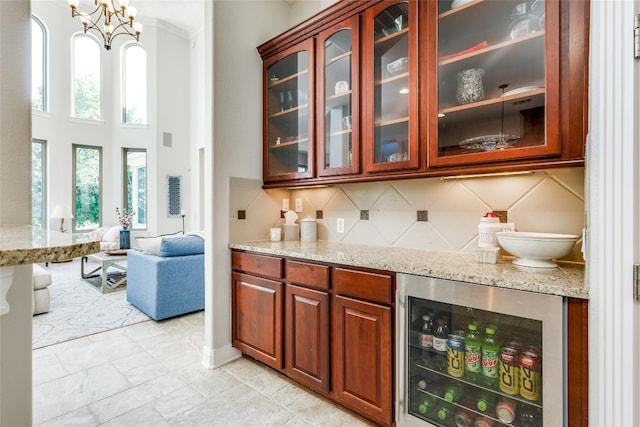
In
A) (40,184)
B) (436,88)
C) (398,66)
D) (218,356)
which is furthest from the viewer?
→ (40,184)

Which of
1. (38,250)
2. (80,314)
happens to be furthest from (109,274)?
(38,250)

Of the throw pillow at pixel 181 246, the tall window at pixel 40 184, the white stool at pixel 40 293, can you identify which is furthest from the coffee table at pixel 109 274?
the tall window at pixel 40 184

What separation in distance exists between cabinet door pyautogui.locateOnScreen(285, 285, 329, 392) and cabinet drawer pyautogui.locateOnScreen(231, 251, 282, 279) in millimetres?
165

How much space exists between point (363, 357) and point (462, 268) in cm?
70

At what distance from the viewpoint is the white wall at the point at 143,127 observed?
6.33m

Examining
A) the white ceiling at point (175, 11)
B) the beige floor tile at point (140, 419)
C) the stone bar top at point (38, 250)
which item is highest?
the white ceiling at point (175, 11)

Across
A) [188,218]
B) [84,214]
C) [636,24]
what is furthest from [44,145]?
[636,24]

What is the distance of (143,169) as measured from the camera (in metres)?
7.10

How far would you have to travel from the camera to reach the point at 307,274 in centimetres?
188

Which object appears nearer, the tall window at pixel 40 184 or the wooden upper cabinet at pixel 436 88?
the wooden upper cabinet at pixel 436 88

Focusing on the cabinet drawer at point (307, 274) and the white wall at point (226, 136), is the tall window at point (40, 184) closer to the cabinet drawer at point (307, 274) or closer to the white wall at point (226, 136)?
the white wall at point (226, 136)

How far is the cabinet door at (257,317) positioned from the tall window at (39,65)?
675 cm

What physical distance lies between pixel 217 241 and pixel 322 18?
180 cm

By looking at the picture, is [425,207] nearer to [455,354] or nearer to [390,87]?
[390,87]
